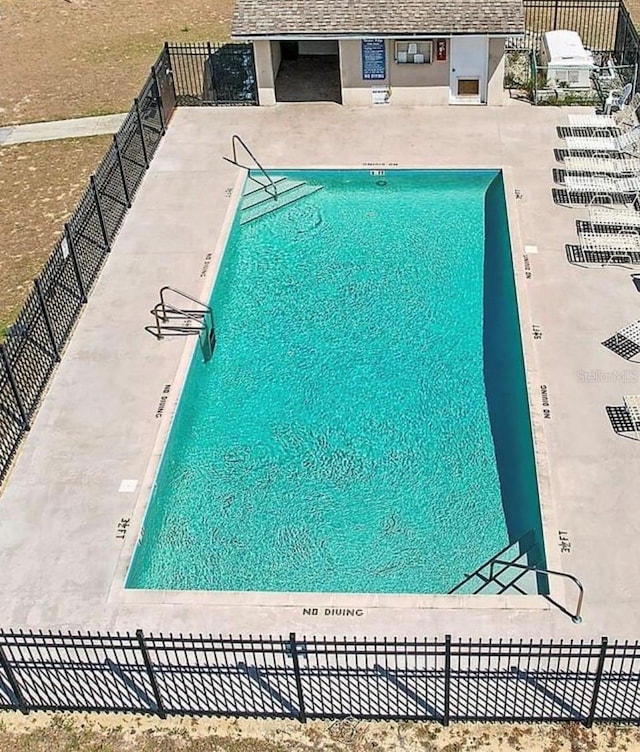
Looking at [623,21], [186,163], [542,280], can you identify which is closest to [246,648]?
[542,280]

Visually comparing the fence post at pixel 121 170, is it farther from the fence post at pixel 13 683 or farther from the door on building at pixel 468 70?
the fence post at pixel 13 683

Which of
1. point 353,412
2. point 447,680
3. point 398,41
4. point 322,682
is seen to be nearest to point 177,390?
point 353,412

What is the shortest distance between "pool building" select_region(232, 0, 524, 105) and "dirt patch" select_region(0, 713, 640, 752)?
2010 cm

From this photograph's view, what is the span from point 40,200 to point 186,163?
13.9 feet

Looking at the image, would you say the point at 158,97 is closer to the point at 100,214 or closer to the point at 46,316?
the point at 100,214

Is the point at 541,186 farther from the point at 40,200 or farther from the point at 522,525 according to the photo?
the point at 40,200

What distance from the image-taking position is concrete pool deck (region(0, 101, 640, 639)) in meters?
14.5

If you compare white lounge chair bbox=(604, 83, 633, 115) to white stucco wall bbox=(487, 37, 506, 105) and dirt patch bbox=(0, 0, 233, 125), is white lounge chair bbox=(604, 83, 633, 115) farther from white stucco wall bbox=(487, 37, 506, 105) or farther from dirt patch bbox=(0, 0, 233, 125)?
dirt patch bbox=(0, 0, 233, 125)

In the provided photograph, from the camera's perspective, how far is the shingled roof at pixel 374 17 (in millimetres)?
26344

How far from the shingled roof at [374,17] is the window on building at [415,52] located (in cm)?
83

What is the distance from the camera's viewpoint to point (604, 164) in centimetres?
2417

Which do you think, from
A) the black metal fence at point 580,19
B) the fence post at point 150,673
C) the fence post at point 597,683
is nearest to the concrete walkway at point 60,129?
the black metal fence at point 580,19

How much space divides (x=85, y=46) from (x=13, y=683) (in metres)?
27.7

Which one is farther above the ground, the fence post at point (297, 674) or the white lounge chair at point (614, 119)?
the white lounge chair at point (614, 119)
